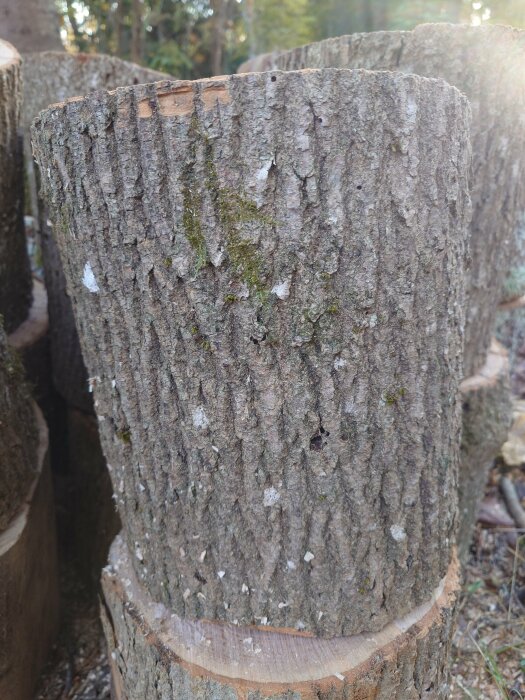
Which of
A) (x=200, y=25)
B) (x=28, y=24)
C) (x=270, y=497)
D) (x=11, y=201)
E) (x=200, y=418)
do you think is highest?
(x=200, y=25)

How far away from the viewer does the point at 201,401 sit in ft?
3.58

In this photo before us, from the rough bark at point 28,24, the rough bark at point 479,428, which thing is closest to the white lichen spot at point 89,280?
the rough bark at point 479,428

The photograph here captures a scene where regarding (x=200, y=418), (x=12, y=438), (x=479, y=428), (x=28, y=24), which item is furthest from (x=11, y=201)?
(x=28, y=24)

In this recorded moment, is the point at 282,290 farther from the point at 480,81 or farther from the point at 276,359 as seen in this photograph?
the point at 480,81

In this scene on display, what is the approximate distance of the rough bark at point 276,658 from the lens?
1.14 m

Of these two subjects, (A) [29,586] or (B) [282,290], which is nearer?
(B) [282,290]

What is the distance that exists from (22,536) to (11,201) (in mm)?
1130

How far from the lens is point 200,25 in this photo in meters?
7.52

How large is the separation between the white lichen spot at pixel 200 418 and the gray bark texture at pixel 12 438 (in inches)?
25.3

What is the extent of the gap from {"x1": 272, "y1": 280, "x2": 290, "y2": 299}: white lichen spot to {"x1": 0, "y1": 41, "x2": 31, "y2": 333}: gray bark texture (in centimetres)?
126

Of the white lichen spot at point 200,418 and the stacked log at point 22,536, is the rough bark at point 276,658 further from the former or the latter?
the white lichen spot at point 200,418

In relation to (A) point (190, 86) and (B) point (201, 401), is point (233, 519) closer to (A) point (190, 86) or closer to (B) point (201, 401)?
(B) point (201, 401)

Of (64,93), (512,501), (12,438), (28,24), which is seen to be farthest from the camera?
(28,24)

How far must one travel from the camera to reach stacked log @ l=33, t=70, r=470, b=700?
3.10ft
